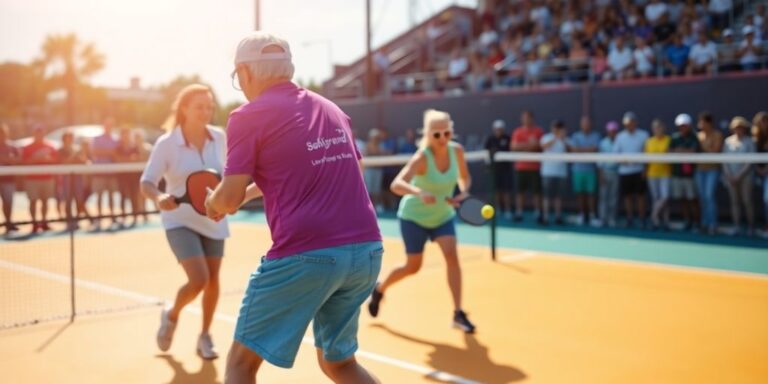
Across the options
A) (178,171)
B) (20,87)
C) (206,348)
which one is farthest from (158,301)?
(20,87)

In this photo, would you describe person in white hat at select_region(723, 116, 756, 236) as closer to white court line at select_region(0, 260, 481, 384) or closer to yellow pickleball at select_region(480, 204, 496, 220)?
yellow pickleball at select_region(480, 204, 496, 220)

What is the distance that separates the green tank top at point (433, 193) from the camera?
25.2 feet

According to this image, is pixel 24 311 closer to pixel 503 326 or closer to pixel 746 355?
pixel 503 326

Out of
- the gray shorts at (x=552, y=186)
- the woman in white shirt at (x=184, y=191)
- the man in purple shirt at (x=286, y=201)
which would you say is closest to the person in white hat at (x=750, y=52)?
the gray shorts at (x=552, y=186)

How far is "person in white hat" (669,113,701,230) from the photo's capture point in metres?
14.9

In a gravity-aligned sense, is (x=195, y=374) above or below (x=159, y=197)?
below

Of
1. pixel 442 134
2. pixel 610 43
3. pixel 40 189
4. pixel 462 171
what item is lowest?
pixel 40 189

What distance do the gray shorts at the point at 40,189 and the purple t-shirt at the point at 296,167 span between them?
45.2ft

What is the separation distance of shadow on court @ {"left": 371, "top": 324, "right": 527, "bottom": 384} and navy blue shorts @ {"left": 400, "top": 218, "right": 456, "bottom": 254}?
0.90 meters

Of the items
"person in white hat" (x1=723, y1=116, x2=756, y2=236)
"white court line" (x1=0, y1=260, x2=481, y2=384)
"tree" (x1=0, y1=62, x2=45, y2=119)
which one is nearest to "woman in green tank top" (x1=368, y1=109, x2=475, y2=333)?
"white court line" (x1=0, y1=260, x2=481, y2=384)

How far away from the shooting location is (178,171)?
6418mm

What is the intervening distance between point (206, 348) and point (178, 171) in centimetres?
144

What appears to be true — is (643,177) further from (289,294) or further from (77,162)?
(289,294)

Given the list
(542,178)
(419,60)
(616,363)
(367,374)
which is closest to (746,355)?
(616,363)
